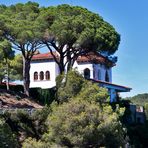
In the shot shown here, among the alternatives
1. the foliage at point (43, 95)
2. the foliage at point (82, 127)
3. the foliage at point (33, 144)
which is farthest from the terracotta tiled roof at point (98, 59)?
the foliage at point (33, 144)

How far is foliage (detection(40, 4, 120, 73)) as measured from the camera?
48.9 metres

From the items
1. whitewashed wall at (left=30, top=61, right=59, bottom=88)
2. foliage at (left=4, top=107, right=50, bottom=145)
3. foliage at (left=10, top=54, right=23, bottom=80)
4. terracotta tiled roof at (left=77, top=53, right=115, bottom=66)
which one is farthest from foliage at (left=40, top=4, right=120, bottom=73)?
foliage at (left=10, top=54, right=23, bottom=80)

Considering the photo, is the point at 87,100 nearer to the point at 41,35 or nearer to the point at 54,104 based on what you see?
the point at 54,104

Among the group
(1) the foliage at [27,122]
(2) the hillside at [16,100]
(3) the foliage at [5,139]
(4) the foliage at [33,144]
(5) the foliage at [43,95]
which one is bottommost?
(4) the foliage at [33,144]

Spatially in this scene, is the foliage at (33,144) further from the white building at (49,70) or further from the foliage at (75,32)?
the white building at (49,70)

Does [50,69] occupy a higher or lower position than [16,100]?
higher

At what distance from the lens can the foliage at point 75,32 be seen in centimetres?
4891

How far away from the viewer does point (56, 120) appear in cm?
3481

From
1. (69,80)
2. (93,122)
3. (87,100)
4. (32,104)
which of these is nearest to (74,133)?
(93,122)

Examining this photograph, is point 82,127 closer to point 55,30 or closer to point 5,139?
point 5,139

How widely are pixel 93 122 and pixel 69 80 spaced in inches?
274

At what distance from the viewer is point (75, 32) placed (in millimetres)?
49094

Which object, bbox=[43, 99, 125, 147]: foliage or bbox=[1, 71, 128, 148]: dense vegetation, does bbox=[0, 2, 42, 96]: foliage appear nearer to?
bbox=[1, 71, 128, 148]: dense vegetation

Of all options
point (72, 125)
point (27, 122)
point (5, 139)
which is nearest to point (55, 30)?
point (27, 122)
